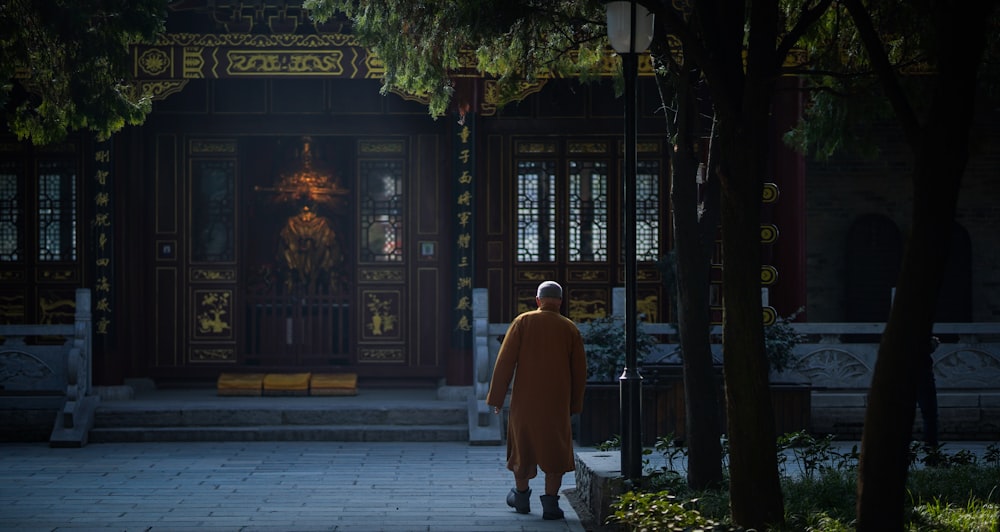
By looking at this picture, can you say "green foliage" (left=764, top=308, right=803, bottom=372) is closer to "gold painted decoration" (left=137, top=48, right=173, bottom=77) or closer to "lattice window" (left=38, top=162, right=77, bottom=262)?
"gold painted decoration" (left=137, top=48, right=173, bottom=77)

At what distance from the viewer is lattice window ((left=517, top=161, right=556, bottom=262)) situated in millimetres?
15320

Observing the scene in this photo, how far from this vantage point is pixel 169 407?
44.9ft

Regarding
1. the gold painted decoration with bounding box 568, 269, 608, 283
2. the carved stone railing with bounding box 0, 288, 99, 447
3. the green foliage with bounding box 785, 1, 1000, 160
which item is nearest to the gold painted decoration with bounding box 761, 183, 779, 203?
the gold painted decoration with bounding box 568, 269, 608, 283

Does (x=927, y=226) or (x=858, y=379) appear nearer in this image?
(x=927, y=226)

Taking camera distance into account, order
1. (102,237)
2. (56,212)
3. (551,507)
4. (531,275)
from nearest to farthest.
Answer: (551,507) → (102,237) → (56,212) → (531,275)

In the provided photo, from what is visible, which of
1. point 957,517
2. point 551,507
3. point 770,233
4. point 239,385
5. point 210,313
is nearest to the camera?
point 957,517

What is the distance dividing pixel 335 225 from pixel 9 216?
3.85 m

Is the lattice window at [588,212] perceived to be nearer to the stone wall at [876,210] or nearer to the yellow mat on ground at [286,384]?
the stone wall at [876,210]

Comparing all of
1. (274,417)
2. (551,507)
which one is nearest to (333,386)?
(274,417)

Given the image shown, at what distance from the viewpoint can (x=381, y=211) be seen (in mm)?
15656

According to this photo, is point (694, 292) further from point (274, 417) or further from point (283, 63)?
point (283, 63)

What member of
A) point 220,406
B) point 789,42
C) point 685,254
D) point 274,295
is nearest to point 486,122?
point 274,295

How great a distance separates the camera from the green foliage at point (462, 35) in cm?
906

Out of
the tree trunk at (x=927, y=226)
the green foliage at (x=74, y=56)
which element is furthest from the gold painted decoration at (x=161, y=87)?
the tree trunk at (x=927, y=226)
